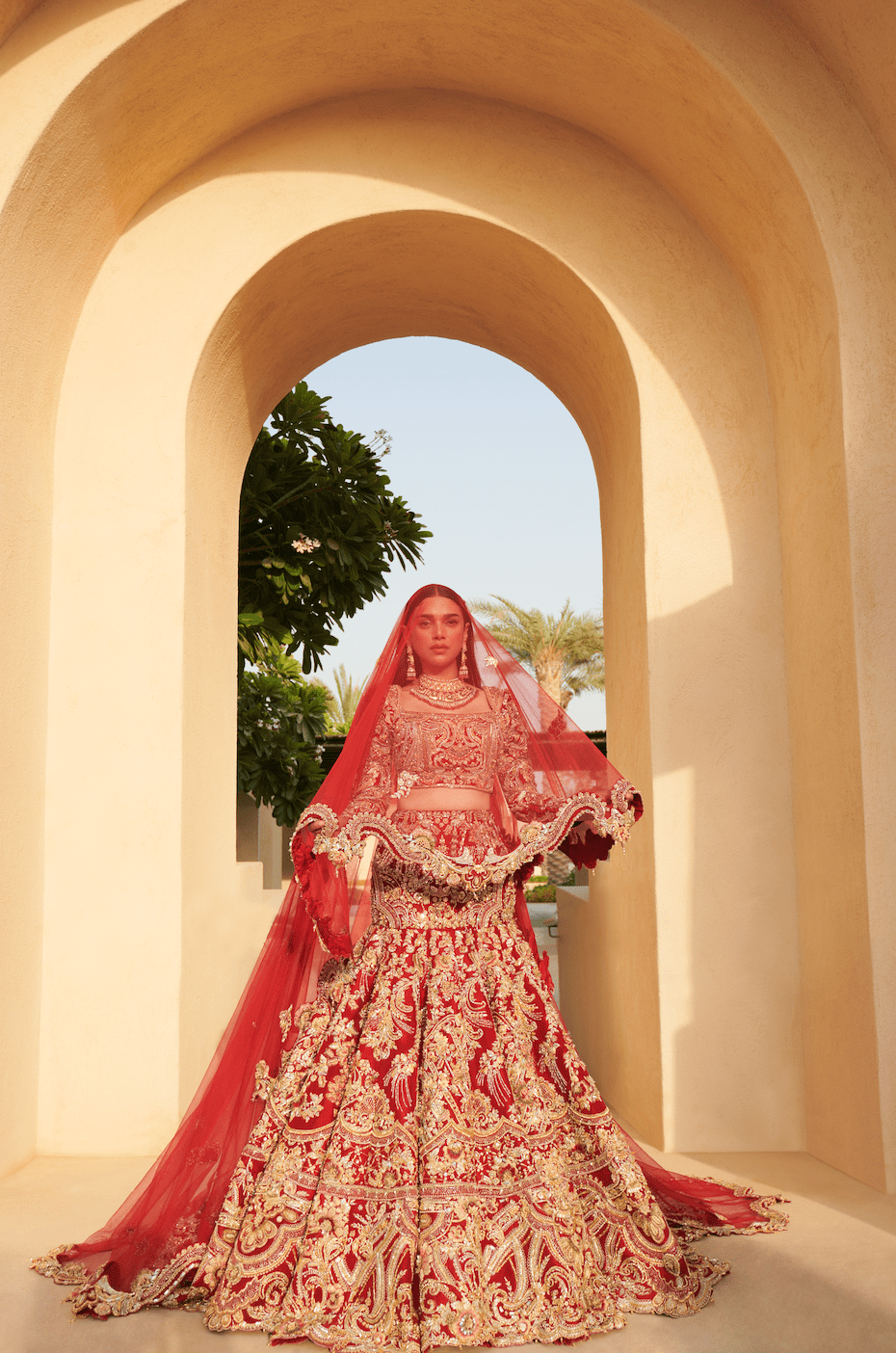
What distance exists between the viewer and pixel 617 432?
16.3 feet

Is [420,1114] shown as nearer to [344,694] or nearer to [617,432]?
[617,432]

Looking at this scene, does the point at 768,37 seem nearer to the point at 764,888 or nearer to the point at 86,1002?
the point at 764,888

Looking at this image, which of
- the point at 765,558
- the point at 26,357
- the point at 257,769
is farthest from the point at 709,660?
the point at 257,769

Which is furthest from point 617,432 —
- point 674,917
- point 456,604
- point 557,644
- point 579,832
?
point 557,644

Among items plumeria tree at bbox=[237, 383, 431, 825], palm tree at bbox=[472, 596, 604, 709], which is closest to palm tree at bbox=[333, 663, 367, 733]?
palm tree at bbox=[472, 596, 604, 709]

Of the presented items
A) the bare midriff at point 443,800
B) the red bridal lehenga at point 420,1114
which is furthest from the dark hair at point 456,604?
the bare midriff at point 443,800

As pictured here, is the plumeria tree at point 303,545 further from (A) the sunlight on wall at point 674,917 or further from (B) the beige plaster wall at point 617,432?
(A) the sunlight on wall at point 674,917

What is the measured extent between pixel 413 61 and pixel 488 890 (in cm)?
341

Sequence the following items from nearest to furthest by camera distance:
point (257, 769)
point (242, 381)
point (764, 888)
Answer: point (764, 888)
point (242, 381)
point (257, 769)

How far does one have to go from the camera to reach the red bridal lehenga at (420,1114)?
260cm

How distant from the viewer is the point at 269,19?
13.4 ft

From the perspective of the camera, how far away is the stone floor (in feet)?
8.30

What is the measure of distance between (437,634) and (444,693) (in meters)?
0.19

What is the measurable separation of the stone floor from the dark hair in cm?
183
